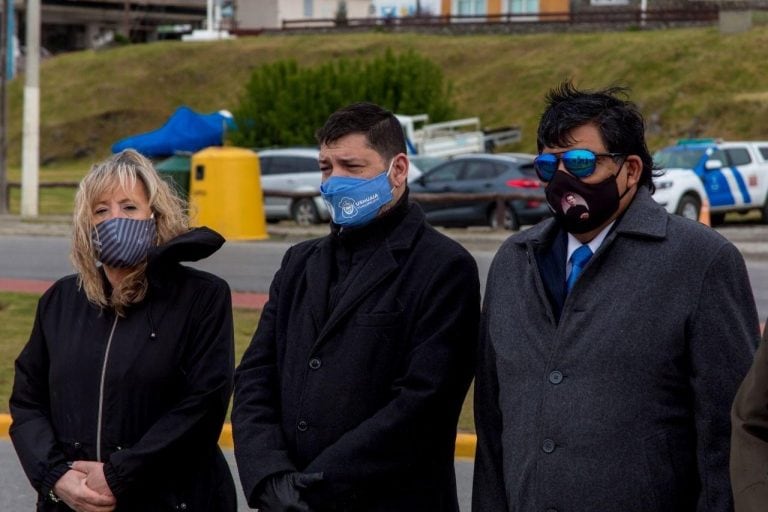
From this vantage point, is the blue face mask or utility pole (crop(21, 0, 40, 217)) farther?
utility pole (crop(21, 0, 40, 217))

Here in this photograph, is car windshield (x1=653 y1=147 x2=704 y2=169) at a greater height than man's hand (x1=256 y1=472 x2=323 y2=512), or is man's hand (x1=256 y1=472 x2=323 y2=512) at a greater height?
car windshield (x1=653 y1=147 x2=704 y2=169)

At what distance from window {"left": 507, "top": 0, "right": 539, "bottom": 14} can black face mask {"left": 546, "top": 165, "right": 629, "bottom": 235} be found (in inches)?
2645

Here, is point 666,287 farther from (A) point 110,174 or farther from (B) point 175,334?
(A) point 110,174

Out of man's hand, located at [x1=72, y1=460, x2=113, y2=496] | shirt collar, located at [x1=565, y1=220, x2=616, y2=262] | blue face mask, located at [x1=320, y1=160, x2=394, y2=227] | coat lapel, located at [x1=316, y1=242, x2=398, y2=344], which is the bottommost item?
man's hand, located at [x1=72, y1=460, x2=113, y2=496]

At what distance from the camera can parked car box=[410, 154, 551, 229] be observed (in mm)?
23234

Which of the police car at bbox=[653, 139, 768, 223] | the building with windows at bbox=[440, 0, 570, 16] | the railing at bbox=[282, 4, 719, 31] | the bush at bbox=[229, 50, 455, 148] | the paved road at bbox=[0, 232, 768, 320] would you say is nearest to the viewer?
the paved road at bbox=[0, 232, 768, 320]

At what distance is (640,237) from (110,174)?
5.92 ft

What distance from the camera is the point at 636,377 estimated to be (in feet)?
12.0

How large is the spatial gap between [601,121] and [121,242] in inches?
63.6

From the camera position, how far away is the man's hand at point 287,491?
13.2ft

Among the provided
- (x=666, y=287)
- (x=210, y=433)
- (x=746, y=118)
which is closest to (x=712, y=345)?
(x=666, y=287)

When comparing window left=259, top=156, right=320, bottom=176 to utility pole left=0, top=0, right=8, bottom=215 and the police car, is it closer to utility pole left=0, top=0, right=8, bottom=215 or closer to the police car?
utility pole left=0, top=0, right=8, bottom=215

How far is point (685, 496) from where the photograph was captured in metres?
3.66

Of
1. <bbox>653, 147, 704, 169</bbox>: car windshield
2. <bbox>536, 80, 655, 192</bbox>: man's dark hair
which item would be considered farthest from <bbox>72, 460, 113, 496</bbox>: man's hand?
<bbox>653, 147, 704, 169</bbox>: car windshield
